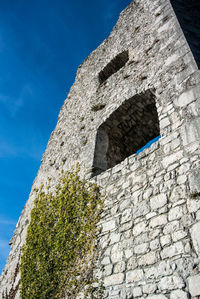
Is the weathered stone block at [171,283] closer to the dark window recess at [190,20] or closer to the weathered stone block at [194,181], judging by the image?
the weathered stone block at [194,181]

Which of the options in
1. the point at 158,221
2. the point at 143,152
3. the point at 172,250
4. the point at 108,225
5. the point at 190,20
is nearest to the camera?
the point at 172,250

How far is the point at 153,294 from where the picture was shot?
272 cm

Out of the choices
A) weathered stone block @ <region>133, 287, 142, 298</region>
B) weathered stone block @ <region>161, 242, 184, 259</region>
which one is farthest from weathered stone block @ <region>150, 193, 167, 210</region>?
weathered stone block @ <region>133, 287, 142, 298</region>

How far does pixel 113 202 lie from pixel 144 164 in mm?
780

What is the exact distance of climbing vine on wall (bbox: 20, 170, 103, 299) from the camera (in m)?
3.82

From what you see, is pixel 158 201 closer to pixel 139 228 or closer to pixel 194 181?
pixel 139 228

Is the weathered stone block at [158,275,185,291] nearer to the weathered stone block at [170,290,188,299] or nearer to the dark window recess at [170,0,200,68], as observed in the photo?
the weathered stone block at [170,290,188,299]

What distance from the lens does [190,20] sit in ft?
17.7

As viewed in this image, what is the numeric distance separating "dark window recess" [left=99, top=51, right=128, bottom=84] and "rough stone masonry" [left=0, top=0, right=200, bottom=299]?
29mm

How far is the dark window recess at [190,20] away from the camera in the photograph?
4539 mm

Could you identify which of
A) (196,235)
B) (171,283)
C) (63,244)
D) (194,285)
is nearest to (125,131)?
(63,244)

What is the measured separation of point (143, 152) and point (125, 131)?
1.92 m

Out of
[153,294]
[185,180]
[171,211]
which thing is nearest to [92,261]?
[153,294]

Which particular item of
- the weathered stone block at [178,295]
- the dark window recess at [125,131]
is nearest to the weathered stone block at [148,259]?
the weathered stone block at [178,295]
